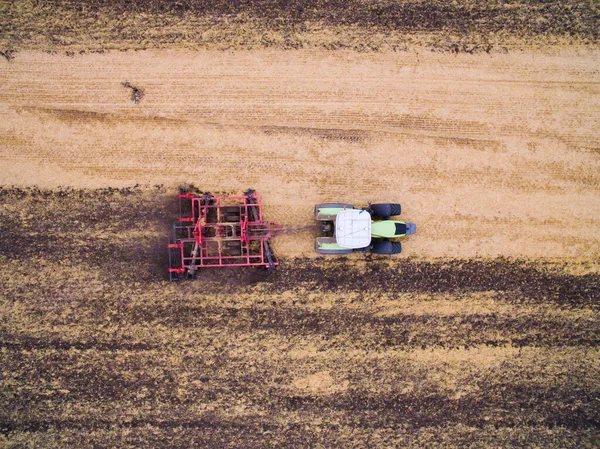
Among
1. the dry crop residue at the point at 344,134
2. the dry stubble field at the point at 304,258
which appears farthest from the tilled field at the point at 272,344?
the dry crop residue at the point at 344,134

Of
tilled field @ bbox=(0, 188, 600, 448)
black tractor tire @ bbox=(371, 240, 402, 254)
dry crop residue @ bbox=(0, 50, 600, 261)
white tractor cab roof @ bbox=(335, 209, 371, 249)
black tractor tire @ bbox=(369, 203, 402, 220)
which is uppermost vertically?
dry crop residue @ bbox=(0, 50, 600, 261)

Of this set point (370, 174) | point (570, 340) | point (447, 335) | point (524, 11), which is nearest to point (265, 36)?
point (370, 174)

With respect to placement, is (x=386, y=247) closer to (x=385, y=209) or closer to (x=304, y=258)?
(x=385, y=209)

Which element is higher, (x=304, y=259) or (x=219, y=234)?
(x=219, y=234)

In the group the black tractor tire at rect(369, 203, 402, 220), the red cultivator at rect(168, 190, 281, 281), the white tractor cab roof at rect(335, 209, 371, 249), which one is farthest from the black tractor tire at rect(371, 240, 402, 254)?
the red cultivator at rect(168, 190, 281, 281)

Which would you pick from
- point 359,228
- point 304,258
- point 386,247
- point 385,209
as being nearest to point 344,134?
point 385,209

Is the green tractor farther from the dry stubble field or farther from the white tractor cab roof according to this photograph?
the dry stubble field

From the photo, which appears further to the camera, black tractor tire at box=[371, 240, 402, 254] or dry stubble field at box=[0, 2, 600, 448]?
dry stubble field at box=[0, 2, 600, 448]
